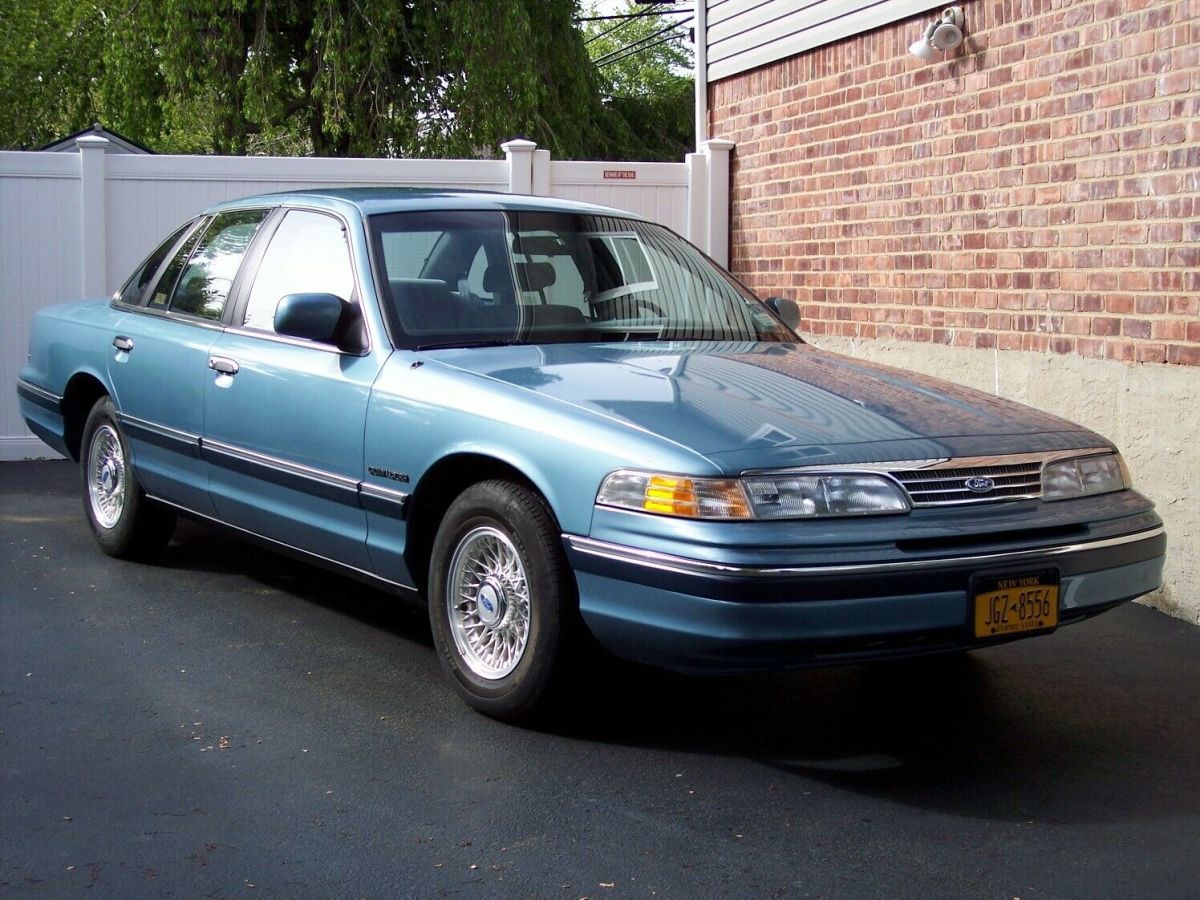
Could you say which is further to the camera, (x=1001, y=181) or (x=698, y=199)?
(x=698, y=199)

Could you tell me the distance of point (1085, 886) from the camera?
360 centimetres

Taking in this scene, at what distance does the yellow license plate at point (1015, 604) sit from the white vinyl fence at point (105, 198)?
6883mm

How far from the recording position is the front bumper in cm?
400

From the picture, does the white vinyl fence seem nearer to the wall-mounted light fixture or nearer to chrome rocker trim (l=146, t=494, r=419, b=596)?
the wall-mounted light fixture

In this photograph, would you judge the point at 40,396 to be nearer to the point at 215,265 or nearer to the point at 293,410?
the point at 215,265

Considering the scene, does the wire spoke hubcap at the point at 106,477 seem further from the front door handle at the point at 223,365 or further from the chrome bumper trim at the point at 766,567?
the chrome bumper trim at the point at 766,567

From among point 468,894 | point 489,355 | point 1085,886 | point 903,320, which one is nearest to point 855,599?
point 1085,886

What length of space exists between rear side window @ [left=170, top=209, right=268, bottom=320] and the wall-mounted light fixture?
3924mm

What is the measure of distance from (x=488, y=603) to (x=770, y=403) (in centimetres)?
108

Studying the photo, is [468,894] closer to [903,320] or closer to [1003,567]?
[1003,567]

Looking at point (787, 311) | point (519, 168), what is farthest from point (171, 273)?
point (519, 168)

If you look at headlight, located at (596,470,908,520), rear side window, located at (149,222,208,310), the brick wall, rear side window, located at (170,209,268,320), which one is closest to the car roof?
rear side window, located at (170,209,268,320)

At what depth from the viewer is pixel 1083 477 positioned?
464 cm

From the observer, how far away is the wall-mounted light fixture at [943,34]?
8.16 m
